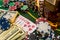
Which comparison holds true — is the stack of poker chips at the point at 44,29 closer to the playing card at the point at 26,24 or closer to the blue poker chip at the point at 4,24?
the playing card at the point at 26,24

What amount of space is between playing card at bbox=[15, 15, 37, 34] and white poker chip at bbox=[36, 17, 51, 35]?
0.04 meters

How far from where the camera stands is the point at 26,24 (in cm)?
118

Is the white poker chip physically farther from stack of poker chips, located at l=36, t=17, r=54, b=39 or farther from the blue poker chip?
the blue poker chip

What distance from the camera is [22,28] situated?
116cm

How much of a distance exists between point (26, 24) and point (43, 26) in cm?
12

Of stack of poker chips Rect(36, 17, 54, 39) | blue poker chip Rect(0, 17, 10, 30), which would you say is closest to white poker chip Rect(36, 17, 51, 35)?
stack of poker chips Rect(36, 17, 54, 39)

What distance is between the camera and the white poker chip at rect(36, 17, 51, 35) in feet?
3.56

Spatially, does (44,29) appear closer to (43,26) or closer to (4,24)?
(43,26)

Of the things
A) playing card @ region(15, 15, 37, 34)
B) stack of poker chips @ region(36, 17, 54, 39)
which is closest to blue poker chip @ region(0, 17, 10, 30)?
playing card @ region(15, 15, 37, 34)

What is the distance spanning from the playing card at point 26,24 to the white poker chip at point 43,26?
4 cm

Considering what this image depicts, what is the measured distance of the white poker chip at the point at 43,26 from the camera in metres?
1.08

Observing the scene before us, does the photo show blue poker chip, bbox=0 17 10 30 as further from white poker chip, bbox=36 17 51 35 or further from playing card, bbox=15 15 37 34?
white poker chip, bbox=36 17 51 35

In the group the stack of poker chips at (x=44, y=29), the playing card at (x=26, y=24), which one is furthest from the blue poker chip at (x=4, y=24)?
the stack of poker chips at (x=44, y=29)

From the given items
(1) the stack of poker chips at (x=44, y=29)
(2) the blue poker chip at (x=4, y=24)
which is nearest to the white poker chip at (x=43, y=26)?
(1) the stack of poker chips at (x=44, y=29)
